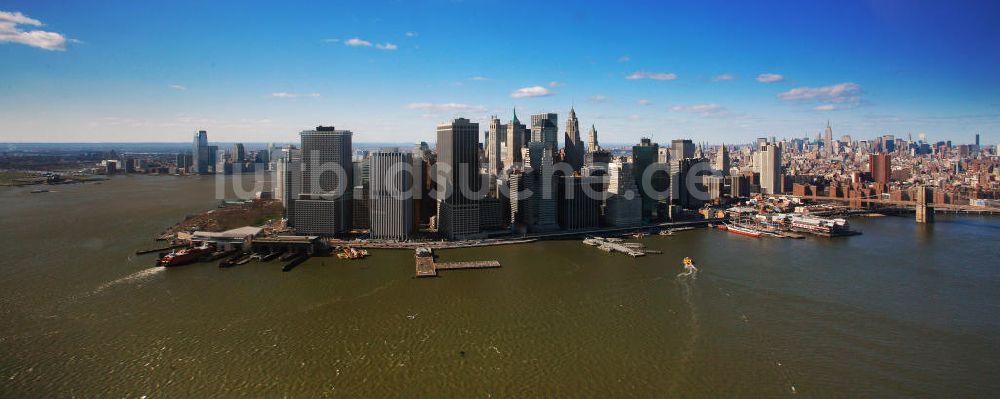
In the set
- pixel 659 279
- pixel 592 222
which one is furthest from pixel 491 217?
pixel 659 279

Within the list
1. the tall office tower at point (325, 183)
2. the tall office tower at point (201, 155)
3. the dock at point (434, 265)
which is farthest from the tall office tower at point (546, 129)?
the tall office tower at point (201, 155)

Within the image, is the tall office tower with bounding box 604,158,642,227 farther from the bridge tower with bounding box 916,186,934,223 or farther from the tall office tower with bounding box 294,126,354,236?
the bridge tower with bounding box 916,186,934,223

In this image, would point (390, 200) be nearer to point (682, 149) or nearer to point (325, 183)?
point (325, 183)

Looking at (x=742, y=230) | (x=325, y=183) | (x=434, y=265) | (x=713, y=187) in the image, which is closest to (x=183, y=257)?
(x=325, y=183)

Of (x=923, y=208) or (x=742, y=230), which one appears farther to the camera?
(x=923, y=208)

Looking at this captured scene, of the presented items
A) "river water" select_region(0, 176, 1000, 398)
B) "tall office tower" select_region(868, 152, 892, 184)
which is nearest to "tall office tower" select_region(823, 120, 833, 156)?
"tall office tower" select_region(868, 152, 892, 184)

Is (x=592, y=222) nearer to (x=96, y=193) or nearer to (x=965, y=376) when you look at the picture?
(x=965, y=376)

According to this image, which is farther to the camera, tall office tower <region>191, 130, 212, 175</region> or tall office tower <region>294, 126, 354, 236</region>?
tall office tower <region>191, 130, 212, 175</region>
